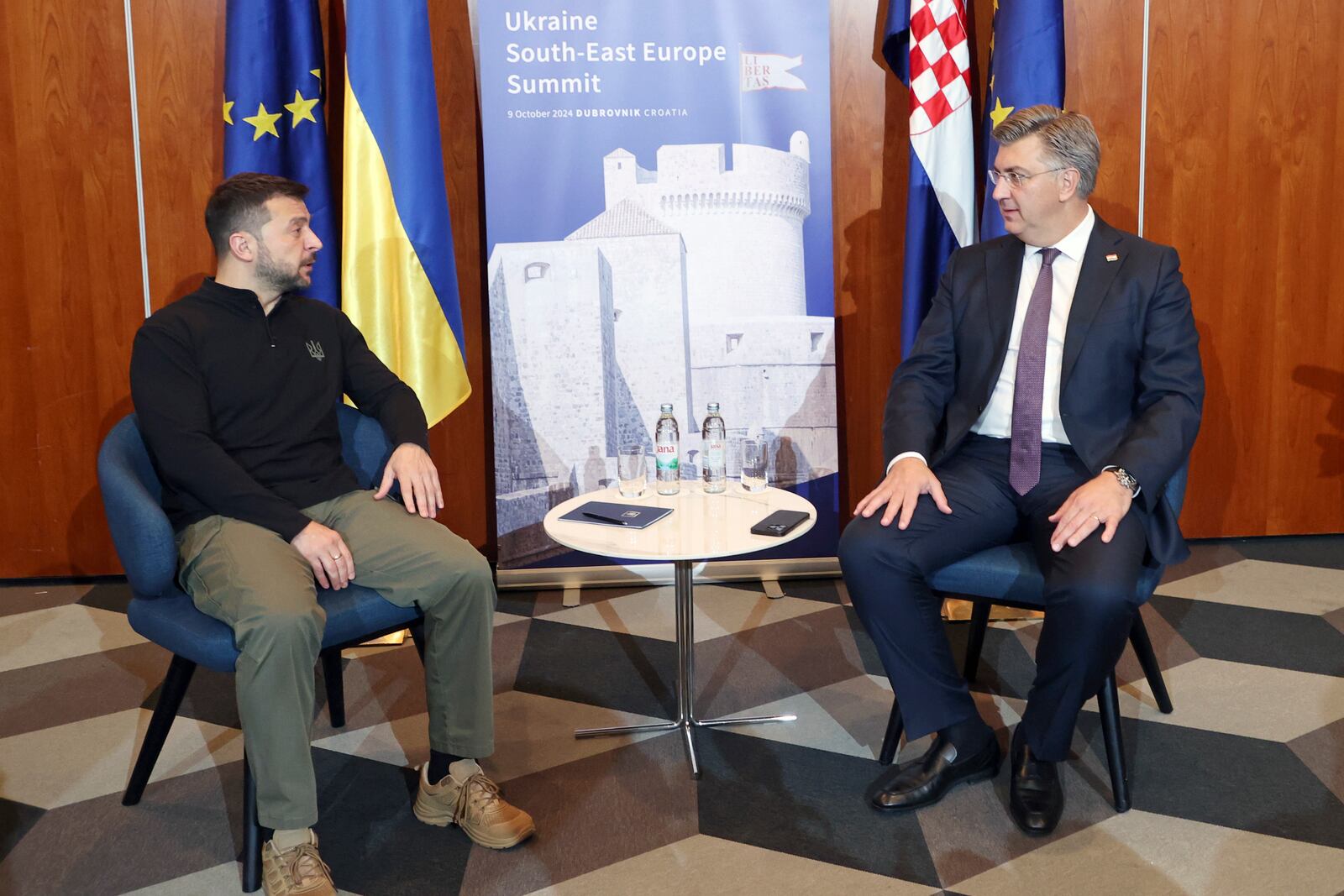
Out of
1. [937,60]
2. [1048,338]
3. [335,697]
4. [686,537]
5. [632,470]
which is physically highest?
[937,60]

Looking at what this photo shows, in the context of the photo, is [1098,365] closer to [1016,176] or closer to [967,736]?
[1016,176]

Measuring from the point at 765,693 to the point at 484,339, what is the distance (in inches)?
68.0

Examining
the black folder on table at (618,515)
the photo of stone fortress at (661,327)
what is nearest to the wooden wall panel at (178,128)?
the photo of stone fortress at (661,327)

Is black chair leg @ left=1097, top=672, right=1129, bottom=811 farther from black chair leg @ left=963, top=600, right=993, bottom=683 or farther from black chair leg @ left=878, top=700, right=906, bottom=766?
black chair leg @ left=963, top=600, right=993, bottom=683

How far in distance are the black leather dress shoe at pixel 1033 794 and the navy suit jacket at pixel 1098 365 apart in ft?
1.64

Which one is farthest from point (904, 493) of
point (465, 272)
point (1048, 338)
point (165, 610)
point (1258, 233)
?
point (1258, 233)

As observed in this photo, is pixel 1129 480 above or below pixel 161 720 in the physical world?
above

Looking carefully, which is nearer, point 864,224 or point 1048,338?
point 1048,338

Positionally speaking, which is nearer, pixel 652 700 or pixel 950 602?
pixel 652 700

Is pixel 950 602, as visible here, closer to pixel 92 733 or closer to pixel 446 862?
pixel 446 862

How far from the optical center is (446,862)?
Result: 227 centimetres

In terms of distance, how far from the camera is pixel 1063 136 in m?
2.63

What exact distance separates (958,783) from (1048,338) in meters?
1.02

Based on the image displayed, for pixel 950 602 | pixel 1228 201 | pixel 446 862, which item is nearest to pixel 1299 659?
pixel 950 602
